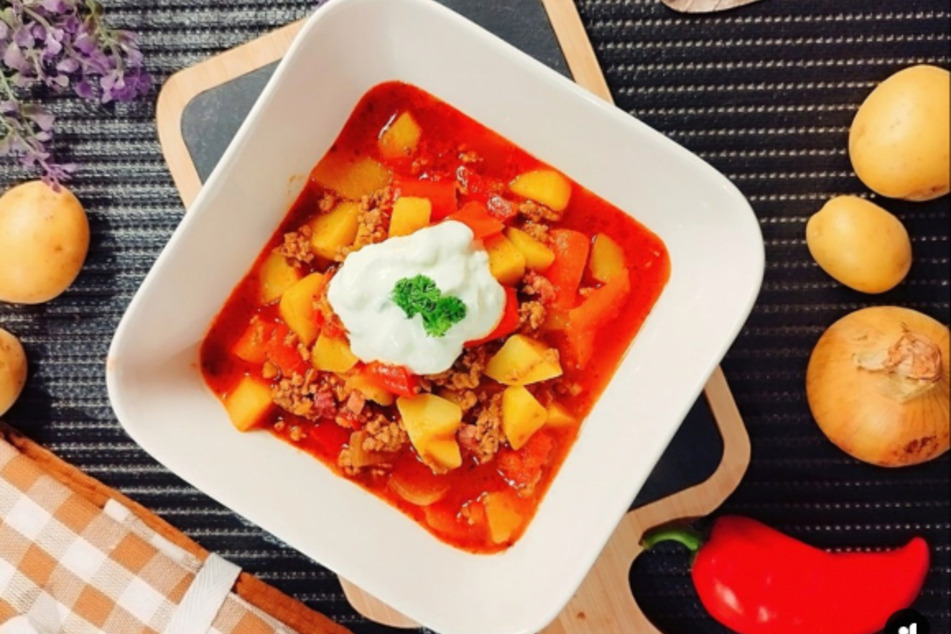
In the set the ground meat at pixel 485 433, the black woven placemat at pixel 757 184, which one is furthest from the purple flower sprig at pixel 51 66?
the ground meat at pixel 485 433

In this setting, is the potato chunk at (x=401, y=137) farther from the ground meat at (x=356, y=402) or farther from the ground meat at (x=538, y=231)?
the ground meat at (x=356, y=402)

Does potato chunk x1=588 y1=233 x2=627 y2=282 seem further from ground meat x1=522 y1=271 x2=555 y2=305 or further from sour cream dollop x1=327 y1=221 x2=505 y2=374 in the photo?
sour cream dollop x1=327 y1=221 x2=505 y2=374

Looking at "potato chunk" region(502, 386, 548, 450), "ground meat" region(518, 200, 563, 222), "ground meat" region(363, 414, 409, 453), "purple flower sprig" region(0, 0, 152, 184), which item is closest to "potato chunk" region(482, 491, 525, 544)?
"potato chunk" region(502, 386, 548, 450)

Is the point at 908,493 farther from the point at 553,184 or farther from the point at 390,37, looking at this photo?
the point at 390,37

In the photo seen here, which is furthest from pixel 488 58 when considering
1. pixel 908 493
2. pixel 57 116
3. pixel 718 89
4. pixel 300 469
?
pixel 908 493

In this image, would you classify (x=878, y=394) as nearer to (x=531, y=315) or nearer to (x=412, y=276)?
(x=531, y=315)

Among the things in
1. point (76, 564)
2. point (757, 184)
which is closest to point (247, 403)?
point (76, 564)
